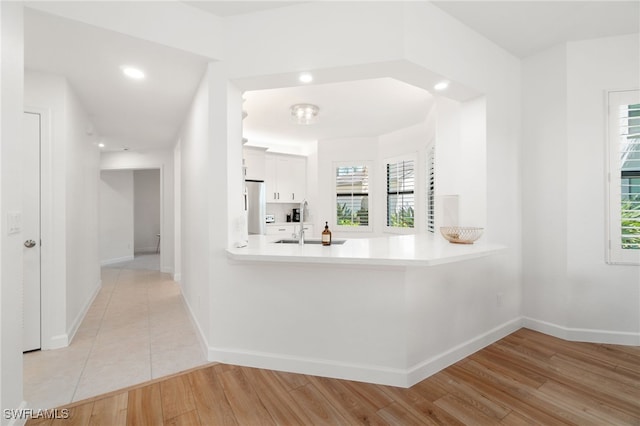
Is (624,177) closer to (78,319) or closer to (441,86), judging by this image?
(441,86)

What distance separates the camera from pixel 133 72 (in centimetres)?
265

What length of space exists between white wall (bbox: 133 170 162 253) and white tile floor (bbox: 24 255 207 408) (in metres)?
5.10

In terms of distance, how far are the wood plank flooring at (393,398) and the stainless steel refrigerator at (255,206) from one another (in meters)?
3.23

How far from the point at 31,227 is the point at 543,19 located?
4541 millimetres

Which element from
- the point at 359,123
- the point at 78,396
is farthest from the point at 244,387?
the point at 359,123

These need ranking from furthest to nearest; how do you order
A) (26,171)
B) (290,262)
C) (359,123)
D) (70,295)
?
(359,123) → (70,295) → (26,171) → (290,262)

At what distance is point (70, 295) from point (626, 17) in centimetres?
534

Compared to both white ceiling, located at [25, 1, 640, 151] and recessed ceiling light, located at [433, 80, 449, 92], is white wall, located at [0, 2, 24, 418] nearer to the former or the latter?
white ceiling, located at [25, 1, 640, 151]

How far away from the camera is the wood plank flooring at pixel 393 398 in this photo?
70.2 inches

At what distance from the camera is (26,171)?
2.68m

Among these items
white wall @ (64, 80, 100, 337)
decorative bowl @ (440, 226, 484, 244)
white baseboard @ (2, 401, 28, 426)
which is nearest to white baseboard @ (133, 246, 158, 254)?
white wall @ (64, 80, 100, 337)

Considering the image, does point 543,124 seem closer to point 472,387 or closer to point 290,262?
point 472,387

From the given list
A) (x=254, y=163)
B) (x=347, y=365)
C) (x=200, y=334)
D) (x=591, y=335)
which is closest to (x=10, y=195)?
(x=200, y=334)

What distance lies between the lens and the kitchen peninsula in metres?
2.12
